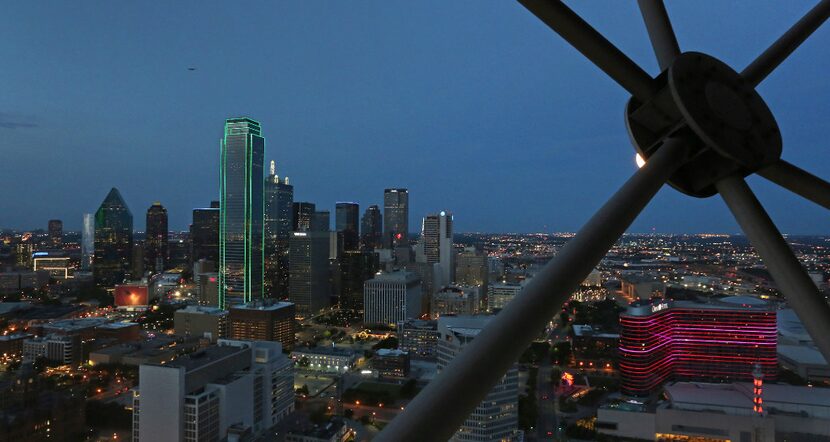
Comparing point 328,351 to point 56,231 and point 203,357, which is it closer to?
point 203,357

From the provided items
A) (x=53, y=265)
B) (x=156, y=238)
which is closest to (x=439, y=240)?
(x=156, y=238)

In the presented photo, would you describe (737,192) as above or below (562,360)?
above

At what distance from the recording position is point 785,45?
33.5 inches

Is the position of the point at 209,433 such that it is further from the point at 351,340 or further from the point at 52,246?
the point at 52,246

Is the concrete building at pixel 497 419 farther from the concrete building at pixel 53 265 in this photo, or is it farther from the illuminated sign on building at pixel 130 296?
the concrete building at pixel 53 265

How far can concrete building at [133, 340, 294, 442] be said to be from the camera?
7852 mm

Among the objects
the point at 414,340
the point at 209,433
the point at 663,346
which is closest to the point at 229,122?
the point at 414,340

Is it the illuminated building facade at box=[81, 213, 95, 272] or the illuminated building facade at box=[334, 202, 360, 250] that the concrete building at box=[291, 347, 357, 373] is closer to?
the illuminated building facade at box=[334, 202, 360, 250]

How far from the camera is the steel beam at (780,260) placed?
60cm

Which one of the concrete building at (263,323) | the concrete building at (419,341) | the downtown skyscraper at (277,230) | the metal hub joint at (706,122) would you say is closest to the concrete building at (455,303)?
the concrete building at (419,341)

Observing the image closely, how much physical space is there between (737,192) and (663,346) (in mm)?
12354

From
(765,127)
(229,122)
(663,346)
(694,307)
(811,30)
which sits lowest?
(663,346)

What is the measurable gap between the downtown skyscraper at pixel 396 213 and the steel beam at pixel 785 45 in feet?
134

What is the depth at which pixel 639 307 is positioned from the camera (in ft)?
38.0
